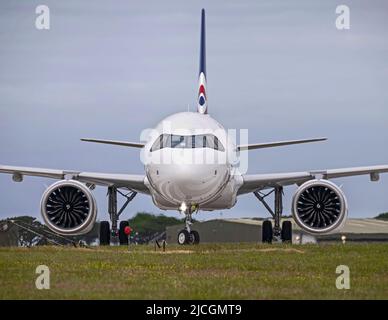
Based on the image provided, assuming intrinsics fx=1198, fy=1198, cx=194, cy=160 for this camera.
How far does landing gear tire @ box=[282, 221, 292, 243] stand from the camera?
39.6 meters

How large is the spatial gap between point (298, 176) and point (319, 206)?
7.16ft

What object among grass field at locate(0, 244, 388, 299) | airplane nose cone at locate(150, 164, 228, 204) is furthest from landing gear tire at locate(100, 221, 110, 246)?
grass field at locate(0, 244, 388, 299)

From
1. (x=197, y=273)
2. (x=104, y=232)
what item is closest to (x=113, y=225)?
(x=104, y=232)

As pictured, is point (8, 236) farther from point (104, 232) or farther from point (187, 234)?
point (187, 234)

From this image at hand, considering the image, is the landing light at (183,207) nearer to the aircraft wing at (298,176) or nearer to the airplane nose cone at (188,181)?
the airplane nose cone at (188,181)

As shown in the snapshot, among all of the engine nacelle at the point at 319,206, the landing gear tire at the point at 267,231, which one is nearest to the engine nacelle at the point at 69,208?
the landing gear tire at the point at 267,231

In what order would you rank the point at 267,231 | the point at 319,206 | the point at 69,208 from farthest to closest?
the point at 267,231
the point at 69,208
the point at 319,206

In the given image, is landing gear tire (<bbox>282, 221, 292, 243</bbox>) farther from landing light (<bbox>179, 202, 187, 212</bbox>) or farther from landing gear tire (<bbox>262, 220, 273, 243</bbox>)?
landing light (<bbox>179, 202, 187, 212</bbox>)

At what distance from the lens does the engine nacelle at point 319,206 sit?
36.5 metres

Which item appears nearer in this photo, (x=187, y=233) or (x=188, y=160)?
(x=188, y=160)

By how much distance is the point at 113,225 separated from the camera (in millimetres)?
39625
